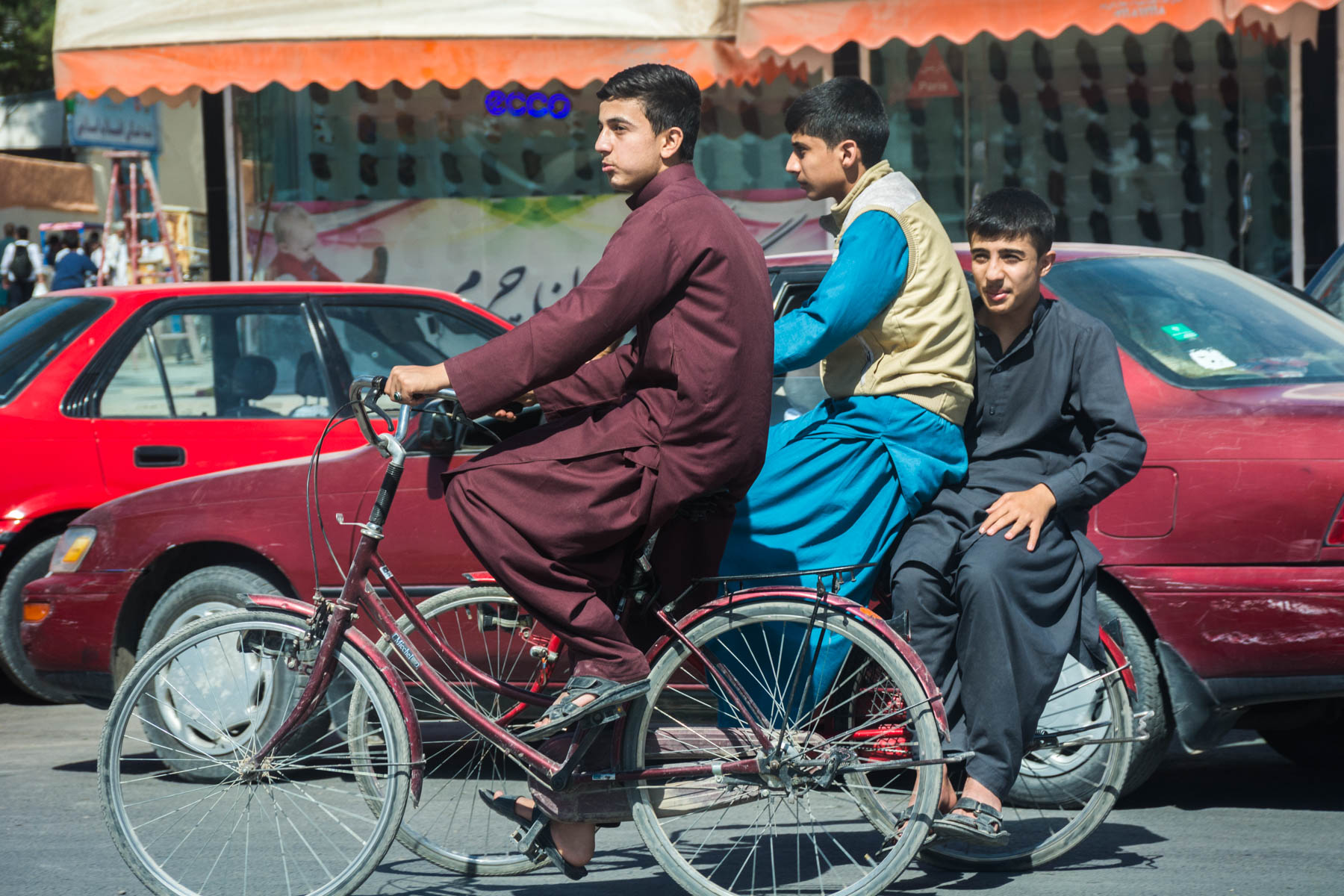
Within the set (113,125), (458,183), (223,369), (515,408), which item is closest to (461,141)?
(458,183)

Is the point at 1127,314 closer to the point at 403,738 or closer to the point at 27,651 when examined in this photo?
the point at 403,738

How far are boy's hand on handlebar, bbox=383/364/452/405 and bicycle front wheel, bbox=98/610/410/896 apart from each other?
58 cm

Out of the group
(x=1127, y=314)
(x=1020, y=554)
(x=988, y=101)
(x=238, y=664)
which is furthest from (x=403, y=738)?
(x=988, y=101)

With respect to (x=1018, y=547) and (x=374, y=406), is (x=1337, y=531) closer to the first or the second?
(x=1018, y=547)

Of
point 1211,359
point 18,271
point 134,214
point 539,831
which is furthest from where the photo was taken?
point 18,271

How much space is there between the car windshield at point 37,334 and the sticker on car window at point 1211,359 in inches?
164

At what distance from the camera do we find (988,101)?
11.4 metres

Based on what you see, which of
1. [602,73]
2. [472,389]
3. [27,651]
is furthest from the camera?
[602,73]

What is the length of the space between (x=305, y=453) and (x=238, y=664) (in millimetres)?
2369

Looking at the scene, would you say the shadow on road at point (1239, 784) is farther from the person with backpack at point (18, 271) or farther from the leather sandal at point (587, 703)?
the person with backpack at point (18, 271)

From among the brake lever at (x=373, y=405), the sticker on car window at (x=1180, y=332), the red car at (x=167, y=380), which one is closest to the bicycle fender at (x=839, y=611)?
the brake lever at (x=373, y=405)

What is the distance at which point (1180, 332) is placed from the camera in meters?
4.59

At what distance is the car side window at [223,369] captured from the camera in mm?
6141

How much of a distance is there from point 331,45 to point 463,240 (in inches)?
93.1
